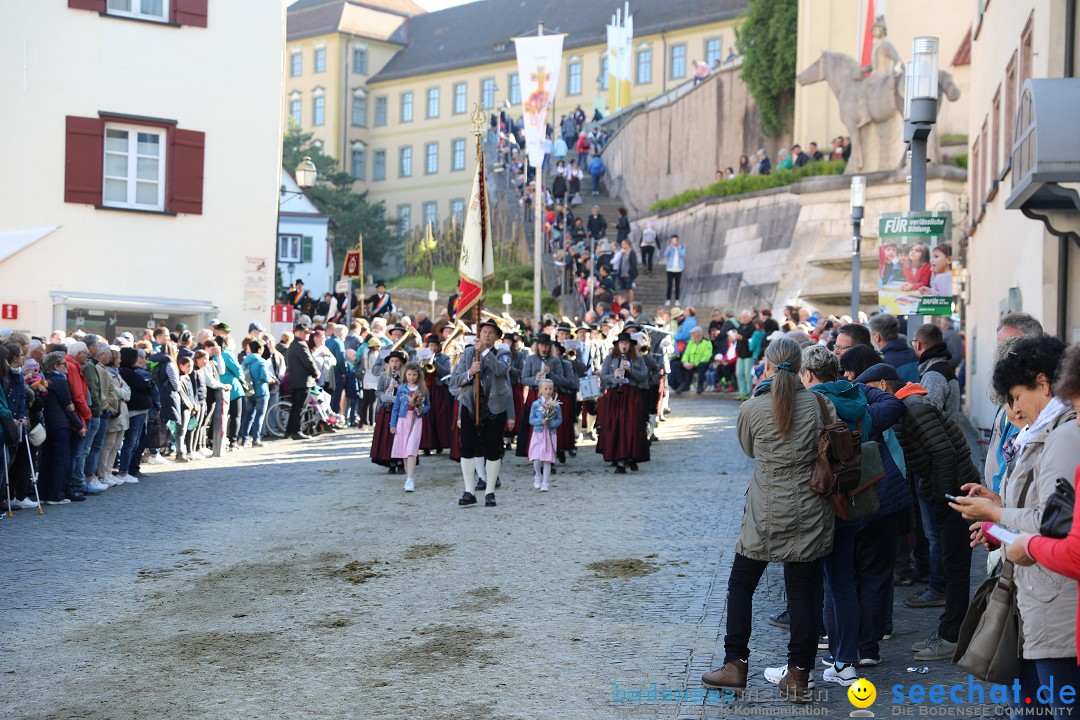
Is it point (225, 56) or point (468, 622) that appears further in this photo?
point (225, 56)

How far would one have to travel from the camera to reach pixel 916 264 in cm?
1292

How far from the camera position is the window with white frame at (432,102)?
292ft

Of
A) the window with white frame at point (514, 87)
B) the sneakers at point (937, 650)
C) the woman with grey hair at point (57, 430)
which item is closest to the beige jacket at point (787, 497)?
the sneakers at point (937, 650)

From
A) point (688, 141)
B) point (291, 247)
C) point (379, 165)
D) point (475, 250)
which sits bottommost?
point (475, 250)

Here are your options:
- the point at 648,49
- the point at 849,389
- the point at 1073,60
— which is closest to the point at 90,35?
the point at 1073,60

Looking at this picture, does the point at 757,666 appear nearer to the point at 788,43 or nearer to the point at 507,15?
the point at 788,43

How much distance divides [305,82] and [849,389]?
8845 centimetres

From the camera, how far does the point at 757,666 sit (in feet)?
24.9

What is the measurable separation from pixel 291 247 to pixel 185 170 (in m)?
37.3

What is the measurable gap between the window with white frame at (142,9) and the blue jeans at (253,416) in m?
8.21

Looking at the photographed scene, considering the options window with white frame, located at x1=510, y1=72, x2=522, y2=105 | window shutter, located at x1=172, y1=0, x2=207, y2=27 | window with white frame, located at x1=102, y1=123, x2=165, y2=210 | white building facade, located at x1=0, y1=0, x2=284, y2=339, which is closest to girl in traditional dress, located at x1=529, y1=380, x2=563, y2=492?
white building facade, located at x1=0, y1=0, x2=284, y2=339

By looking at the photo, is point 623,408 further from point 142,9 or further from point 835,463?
point 142,9

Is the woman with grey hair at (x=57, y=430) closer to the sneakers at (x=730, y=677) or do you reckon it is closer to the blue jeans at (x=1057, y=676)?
the sneakers at (x=730, y=677)

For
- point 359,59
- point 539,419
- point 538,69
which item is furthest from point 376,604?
point 359,59
